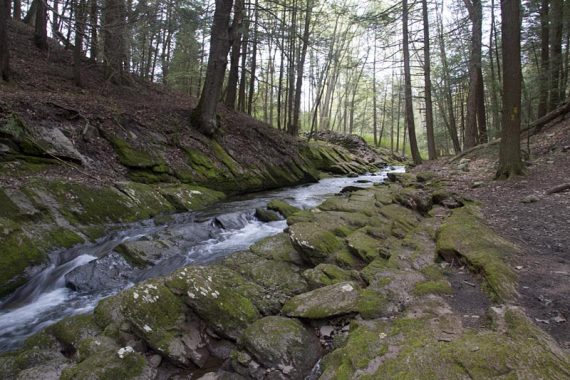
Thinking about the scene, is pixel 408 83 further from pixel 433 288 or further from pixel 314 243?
pixel 433 288

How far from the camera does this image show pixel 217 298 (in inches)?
159

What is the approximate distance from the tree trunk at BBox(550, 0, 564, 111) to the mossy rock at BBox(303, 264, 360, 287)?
12037 millimetres

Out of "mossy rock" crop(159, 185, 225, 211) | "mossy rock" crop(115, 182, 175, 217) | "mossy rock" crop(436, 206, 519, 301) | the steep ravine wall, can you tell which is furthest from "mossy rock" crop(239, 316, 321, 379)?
"mossy rock" crop(159, 185, 225, 211)

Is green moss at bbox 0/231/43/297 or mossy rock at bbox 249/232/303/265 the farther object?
mossy rock at bbox 249/232/303/265

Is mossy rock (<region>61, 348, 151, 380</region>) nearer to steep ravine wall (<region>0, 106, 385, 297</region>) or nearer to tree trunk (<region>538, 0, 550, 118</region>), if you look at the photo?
steep ravine wall (<region>0, 106, 385, 297</region>)

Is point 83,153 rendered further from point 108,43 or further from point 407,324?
point 407,324

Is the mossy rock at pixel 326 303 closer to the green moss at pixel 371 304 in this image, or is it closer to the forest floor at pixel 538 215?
the green moss at pixel 371 304

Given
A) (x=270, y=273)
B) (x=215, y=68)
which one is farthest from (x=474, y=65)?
(x=270, y=273)

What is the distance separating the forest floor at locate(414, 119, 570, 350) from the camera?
3.44 m

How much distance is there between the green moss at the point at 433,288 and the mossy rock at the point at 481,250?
16.0 inches

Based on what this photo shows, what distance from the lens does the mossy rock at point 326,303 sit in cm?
382

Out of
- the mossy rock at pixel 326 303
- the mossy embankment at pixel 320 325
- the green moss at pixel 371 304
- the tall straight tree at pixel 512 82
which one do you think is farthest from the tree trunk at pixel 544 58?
the mossy rock at pixel 326 303

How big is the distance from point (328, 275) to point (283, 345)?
152 cm

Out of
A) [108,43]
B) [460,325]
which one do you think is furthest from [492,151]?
[108,43]
